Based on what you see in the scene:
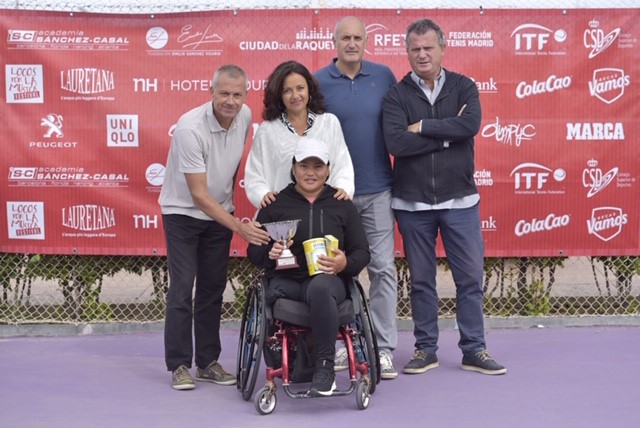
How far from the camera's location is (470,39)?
21.9ft

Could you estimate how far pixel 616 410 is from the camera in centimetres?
496

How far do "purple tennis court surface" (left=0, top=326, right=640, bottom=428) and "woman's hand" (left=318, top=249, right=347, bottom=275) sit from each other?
71 centimetres

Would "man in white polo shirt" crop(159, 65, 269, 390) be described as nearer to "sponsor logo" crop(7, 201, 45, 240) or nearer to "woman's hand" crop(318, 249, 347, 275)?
"woman's hand" crop(318, 249, 347, 275)

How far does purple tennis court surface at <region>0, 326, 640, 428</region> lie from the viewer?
4844mm

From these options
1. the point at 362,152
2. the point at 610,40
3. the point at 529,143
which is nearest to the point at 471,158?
the point at 362,152

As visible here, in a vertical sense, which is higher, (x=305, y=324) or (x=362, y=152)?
(x=362, y=152)

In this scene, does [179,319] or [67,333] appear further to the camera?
[67,333]

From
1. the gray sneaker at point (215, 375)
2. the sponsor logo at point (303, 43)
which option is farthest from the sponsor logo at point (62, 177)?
the gray sneaker at point (215, 375)

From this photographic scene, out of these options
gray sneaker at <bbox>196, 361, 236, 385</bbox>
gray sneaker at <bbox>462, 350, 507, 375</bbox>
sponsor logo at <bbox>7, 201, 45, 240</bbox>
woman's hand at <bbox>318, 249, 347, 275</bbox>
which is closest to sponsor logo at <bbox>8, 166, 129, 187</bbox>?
sponsor logo at <bbox>7, 201, 45, 240</bbox>

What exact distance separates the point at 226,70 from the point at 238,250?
1905mm

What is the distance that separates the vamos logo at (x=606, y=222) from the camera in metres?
6.80

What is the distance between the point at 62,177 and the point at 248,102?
54.0 inches

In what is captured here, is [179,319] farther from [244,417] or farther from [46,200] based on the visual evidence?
[46,200]

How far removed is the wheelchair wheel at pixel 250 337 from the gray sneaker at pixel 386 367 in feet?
2.54
